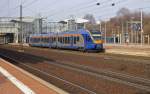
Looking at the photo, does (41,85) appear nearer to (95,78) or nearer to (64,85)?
(64,85)

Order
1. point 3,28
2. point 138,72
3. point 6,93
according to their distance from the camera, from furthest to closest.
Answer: point 3,28 < point 138,72 < point 6,93

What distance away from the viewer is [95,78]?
64.7 ft

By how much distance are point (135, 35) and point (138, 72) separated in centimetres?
10164

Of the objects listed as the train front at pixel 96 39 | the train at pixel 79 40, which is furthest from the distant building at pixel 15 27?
the train front at pixel 96 39

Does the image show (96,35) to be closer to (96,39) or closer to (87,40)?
(96,39)

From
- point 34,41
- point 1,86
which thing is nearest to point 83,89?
point 1,86

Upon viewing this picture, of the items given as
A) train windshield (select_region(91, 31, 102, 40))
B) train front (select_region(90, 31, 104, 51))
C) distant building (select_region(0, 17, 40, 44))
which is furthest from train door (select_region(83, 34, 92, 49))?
distant building (select_region(0, 17, 40, 44))

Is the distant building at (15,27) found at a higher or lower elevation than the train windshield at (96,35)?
higher

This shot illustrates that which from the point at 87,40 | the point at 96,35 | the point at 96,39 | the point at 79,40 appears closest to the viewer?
the point at 87,40

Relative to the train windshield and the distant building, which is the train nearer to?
the train windshield

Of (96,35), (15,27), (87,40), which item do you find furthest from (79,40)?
(15,27)

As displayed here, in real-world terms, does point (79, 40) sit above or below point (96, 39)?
below

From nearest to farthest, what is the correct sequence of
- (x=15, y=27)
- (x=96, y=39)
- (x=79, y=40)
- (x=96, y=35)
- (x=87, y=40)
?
(x=87, y=40), (x=96, y=39), (x=96, y=35), (x=79, y=40), (x=15, y=27)

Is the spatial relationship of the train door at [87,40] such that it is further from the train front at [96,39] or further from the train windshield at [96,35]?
the train windshield at [96,35]
